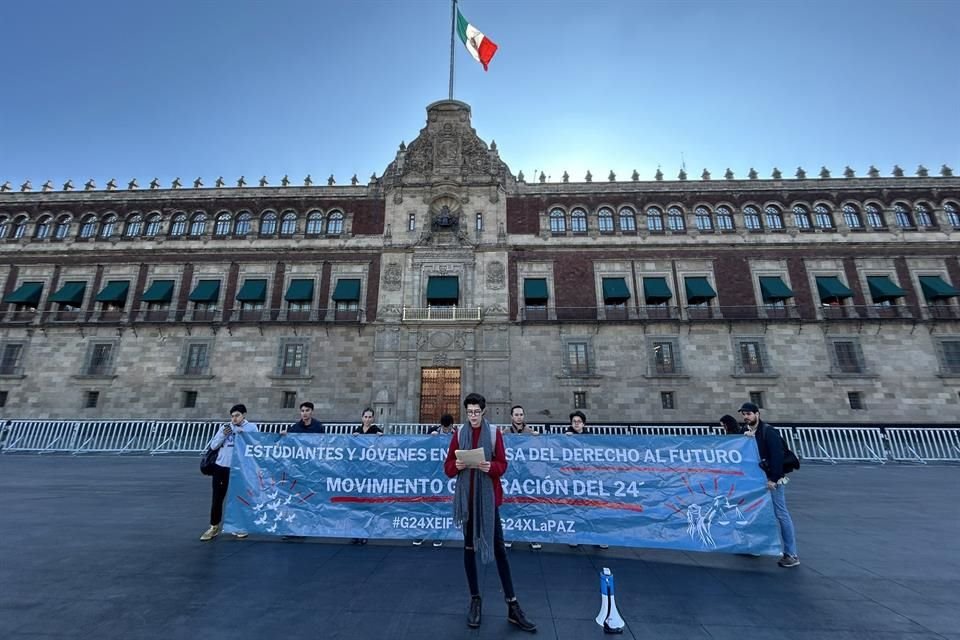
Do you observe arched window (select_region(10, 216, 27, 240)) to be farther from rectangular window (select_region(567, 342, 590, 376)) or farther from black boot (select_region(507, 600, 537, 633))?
black boot (select_region(507, 600, 537, 633))

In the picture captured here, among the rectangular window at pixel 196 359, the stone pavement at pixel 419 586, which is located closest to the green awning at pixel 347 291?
the rectangular window at pixel 196 359

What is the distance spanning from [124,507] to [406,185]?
2104 cm

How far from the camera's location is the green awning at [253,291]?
22875 mm

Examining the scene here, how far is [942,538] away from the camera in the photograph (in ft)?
19.8

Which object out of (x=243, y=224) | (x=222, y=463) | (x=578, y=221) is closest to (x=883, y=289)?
(x=578, y=221)

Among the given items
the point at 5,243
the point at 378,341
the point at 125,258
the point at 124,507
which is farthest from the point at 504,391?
the point at 5,243

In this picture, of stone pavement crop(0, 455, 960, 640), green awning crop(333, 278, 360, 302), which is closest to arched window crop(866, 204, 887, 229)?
stone pavement crop(0, 455, 960, 640)

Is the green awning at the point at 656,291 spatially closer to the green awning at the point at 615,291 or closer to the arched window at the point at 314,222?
the green awning at the point at 615,291

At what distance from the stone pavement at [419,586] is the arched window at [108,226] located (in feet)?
83.9

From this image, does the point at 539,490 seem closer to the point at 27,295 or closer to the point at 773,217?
the point at 773,217

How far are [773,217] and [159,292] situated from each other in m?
37.5

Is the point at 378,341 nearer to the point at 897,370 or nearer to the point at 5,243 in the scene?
the point at 5,243

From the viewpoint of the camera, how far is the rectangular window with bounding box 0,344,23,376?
22.5 meters

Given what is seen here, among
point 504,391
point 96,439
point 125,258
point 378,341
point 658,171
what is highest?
point 658,171
